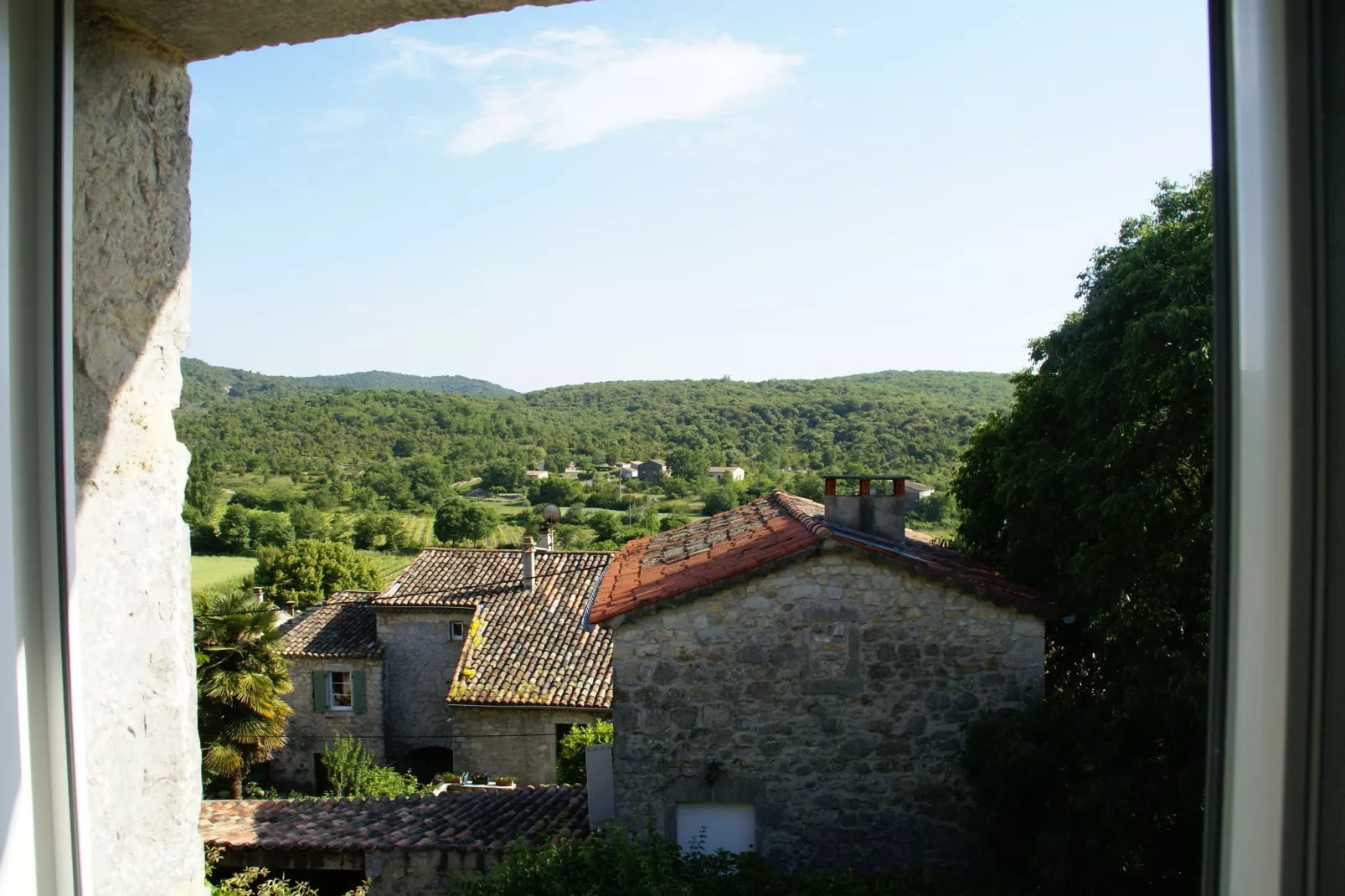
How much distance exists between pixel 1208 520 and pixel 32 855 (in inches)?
214

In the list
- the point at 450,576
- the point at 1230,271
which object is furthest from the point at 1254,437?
the point at 450,576

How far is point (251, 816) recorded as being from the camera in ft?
30.0

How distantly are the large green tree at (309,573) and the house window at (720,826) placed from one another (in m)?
23.9

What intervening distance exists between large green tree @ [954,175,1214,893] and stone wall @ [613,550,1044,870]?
0.36 meters

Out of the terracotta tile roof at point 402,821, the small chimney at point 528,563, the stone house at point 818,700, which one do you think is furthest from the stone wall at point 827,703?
the small chimney at point 528,563

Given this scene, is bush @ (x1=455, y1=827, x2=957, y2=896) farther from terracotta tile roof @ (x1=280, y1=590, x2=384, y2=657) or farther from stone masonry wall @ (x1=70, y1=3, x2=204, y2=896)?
terracotta tile roof @ (x1=280, y1=590, x2=384, y2=657)

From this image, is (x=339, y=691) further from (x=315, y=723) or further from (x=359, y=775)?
(x=359, y=775)

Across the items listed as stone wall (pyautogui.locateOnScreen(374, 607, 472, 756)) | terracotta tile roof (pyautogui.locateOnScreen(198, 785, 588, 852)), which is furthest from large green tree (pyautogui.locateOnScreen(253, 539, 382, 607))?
terracotta tile roof (pyautogui.locateOnScreen(198, 785, 588, 852))

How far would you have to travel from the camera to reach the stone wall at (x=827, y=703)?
6.33 metres

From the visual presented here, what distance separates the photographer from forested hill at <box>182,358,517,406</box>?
53844 millimetres

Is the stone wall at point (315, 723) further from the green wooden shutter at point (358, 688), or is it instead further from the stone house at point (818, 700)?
the stone house at point (818, 700)

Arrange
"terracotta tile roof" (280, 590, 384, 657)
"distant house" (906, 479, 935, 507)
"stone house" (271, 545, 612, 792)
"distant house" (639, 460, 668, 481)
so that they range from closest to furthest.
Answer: "distant house" (906, 479, 935, 507)
"stone house" (271, 545, 612, 792)
"terracotta tile roof" (280, 590, 384, 657)
"distant house" (639, 460, 668, 481)

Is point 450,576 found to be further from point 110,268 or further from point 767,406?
point 767,406

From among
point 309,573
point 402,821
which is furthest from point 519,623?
point 309,573
